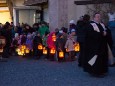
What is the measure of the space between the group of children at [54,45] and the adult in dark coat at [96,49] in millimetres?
4854

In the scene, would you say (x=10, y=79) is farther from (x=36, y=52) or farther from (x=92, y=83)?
(x=36, y=52)

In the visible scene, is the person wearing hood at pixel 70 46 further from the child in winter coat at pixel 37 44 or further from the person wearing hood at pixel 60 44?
the child in winter coat at pixel 37 44

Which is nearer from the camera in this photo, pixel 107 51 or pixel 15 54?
pixel 107 51

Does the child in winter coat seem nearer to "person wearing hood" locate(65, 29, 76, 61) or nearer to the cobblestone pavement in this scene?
"person wearing hood" locate(65, 29, 76, 61)

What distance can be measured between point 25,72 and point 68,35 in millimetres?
4663

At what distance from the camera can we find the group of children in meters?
18.0

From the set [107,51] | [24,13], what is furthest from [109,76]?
[24,13]

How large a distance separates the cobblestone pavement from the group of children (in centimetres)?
142

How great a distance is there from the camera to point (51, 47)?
18500 millimetres

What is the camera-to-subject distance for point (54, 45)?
1833 cm

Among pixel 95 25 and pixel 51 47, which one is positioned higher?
pixel 95 25

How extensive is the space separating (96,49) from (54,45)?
5.60 metres

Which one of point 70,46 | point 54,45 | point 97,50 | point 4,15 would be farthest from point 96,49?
point 4,15

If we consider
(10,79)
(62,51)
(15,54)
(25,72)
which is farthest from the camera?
(15,54)
